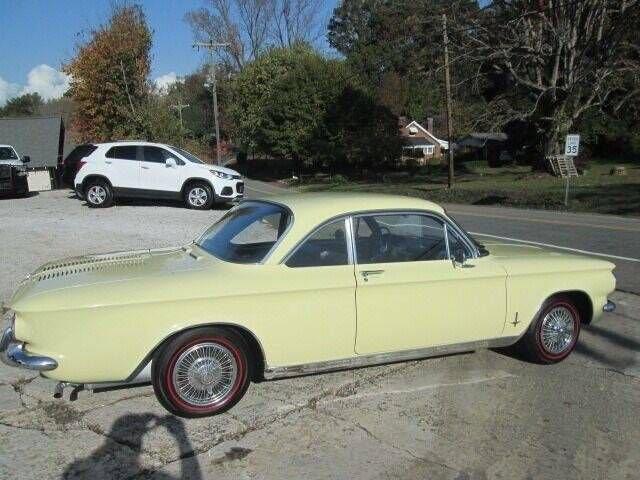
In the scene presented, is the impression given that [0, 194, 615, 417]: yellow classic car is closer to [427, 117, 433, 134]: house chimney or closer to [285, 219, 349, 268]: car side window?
[285, 219, 349, 268]: car side window

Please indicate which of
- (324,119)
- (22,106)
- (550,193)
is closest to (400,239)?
(550,193)

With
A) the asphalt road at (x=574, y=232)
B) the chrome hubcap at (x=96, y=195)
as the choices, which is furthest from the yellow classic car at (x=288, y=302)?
the chrome hubcap at (x=96, y=195)

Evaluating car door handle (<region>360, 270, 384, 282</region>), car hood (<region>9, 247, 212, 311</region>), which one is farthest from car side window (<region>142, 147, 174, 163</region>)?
car door handle (<region>360, 270, 384, 282</region>)

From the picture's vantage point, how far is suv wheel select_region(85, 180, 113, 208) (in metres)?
15.9

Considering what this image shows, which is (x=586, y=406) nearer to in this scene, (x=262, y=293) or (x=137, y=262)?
(x=262, y=293)

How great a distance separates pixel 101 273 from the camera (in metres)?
4.25

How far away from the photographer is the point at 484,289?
4746mm

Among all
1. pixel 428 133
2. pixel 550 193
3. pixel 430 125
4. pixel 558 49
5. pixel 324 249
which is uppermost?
pixel 558 49

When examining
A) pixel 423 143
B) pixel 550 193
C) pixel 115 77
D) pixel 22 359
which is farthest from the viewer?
pixel 423 143

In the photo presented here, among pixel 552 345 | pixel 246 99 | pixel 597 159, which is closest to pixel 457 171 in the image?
pixel 597 159

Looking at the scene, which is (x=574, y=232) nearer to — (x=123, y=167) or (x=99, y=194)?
(x=123, y=167)

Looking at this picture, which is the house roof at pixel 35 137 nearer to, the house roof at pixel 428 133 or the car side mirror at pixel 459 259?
the car side mirror at pixel 459 259

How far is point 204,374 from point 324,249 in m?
1.19

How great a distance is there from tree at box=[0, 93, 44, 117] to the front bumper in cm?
9165
